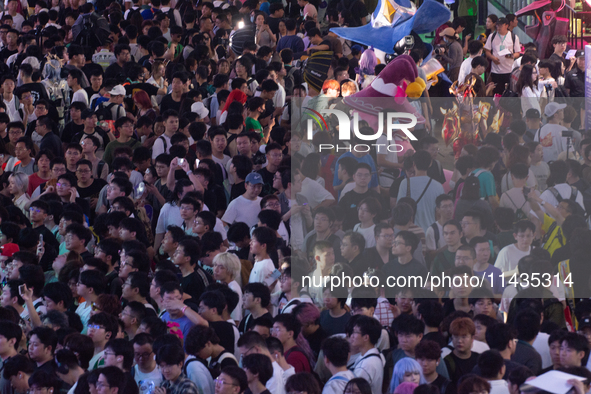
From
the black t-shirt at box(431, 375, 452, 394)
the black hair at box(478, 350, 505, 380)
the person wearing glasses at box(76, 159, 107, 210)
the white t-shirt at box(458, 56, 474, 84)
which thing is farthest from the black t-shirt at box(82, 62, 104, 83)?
the black hair at box(478, 350, 505, 380)

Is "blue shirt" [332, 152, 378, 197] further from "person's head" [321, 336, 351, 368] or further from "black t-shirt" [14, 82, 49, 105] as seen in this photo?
"black t-shirt" [14, 82, 49, 105]

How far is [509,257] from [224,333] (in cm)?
227

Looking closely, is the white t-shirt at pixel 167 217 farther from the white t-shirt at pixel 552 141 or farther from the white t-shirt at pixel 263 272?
the white t-shirt at pixel 552 141

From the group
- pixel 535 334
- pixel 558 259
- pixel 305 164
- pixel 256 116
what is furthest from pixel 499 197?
pixel 256 116

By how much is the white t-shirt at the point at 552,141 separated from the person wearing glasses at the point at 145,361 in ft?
17.6

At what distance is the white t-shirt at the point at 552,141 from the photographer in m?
9.02

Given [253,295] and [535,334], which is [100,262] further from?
[535,334]

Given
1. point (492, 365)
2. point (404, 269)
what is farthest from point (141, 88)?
point (492, 365)

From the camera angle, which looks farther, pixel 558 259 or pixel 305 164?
pixel 305 164

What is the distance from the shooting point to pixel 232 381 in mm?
4773

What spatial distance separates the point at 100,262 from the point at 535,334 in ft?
10.5

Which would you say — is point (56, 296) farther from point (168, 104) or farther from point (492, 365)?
point (168, 104)

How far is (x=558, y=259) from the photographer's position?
659 centimetres

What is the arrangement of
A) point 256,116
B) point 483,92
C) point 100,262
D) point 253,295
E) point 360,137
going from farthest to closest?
Answer: point 483,92
point 256,116
point 360,137
point 100,262
point 253,295
